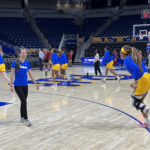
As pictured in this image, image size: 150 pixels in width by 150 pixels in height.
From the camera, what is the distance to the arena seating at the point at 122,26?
104 ft

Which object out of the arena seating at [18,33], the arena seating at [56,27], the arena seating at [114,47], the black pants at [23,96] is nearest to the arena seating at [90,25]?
Result: the arena seating at [56,27]

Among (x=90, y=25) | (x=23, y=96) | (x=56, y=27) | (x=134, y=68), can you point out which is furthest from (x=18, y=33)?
(x=134, y=68)

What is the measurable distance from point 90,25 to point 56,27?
4.76 m

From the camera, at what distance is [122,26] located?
3281 cm

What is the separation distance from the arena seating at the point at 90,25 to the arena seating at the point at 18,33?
644cm

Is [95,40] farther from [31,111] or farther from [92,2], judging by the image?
[31,111]

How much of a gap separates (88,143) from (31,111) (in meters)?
2.58

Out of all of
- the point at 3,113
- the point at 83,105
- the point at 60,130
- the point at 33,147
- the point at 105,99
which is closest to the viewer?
the point at 33,147

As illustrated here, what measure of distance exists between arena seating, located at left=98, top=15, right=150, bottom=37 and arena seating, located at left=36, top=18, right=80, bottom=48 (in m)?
4.30

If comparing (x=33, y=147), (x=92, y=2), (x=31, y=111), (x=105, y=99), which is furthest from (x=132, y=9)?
(x=33, y=147)

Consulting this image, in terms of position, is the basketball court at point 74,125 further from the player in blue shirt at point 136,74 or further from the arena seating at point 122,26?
the arena seating at point 122,26

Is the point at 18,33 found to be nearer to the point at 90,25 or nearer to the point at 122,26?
the point at 90,25

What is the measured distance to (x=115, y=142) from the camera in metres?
3.98

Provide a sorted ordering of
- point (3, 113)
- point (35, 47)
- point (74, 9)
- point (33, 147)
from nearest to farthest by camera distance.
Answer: point (33, 147) → point (3, 113) → point (35, 47) → point (74, 9)
